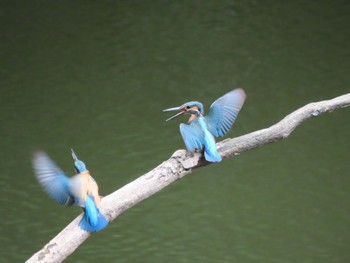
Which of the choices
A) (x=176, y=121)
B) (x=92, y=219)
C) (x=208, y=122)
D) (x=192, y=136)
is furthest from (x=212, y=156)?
(x=176, y=121)

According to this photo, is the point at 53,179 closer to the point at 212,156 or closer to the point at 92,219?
the point at 92,219

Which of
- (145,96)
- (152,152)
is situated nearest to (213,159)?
(152,152)

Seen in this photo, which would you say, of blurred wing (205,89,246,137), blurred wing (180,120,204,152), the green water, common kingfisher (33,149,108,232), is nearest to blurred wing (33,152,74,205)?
common kingfisher (33,149,108,232)

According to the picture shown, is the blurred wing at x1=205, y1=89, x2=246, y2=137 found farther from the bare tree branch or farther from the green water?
the green water

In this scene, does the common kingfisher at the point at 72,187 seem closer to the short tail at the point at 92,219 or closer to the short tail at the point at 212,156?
the short tail at the point at 92,219

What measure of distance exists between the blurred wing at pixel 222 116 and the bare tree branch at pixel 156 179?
0.12 metres

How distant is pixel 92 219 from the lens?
178 cm

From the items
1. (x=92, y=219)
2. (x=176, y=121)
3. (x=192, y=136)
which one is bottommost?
(x=92, y=219)

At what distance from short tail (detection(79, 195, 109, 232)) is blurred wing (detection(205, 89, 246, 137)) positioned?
1.46 ft

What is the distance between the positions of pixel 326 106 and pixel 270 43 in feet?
10.1

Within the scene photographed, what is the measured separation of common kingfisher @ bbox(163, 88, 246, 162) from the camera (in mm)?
1970

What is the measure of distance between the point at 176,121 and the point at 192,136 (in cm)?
254

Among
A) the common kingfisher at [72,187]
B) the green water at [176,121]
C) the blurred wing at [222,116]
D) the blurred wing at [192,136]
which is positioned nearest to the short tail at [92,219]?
the common kingfisher at [72,187]

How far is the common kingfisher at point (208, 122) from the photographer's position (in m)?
1.97
